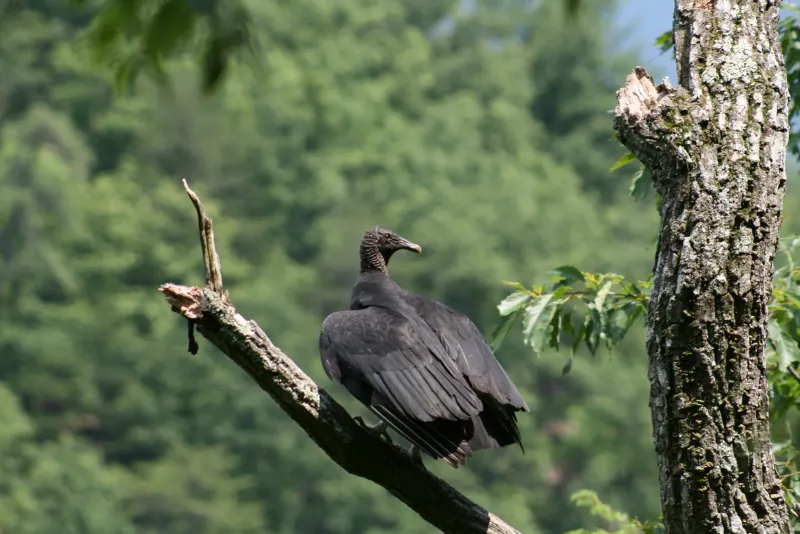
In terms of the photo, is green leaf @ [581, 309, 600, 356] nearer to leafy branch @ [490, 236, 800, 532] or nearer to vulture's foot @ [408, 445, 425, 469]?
leafy branch @ [490, 236, 800, 532]

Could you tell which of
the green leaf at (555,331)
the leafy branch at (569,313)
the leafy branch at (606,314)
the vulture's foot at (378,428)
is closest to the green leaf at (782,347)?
the leafy branch at (606,314)

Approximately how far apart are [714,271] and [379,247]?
303 cm

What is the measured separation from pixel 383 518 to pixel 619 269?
1273cm

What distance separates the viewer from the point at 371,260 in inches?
249

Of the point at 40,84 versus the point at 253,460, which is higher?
the point at 40,84

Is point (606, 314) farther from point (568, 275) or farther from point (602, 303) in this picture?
point (568, 275)

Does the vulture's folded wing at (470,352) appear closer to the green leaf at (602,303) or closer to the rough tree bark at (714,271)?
the green leaf at (602,303)

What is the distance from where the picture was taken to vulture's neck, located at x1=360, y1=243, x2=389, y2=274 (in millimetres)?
6305

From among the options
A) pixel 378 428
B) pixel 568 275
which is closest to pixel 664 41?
pixel 568 275

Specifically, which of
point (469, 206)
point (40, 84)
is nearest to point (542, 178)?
point (469, 206)

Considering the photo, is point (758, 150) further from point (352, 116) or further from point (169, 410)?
point (352, 116)

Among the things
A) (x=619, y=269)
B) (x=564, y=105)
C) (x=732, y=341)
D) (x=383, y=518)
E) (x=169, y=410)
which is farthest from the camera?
(x=564, y=105)

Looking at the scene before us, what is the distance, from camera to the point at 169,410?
43.2 metres

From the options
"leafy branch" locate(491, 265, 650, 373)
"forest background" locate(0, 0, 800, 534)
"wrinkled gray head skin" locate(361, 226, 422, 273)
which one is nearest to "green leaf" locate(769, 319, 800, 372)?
"leafy branch" locate(491, 265, 650, 373)
